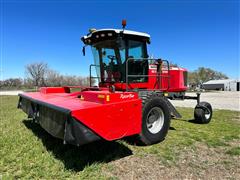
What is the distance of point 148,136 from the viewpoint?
4.52 metres

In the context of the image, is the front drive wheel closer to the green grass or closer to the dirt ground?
the green grass

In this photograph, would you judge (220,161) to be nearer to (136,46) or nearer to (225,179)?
(225,179)

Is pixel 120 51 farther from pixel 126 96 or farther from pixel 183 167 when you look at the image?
pixel 183 167

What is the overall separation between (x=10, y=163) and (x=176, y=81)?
5.17m

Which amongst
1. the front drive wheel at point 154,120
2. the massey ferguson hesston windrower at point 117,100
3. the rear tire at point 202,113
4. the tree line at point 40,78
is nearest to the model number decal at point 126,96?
the massey ferguson hesston windrower at point 117,100

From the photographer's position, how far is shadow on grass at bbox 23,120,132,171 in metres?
3.71

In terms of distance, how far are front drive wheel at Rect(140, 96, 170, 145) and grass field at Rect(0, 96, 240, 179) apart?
0.18m

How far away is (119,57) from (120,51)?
→ 15 centimetres

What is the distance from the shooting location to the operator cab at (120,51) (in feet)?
17.0

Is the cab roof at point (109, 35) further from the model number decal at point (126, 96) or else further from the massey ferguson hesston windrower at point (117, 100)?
the model number decal at point (126, 96)

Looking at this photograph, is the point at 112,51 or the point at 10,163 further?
the point at 112,51

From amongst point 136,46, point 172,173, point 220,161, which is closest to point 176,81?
point 136,46

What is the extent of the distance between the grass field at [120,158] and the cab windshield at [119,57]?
5.72 feet

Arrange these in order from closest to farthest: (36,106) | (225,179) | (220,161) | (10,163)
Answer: (225,179) < (10,163) < (220,161) < (36,106)
